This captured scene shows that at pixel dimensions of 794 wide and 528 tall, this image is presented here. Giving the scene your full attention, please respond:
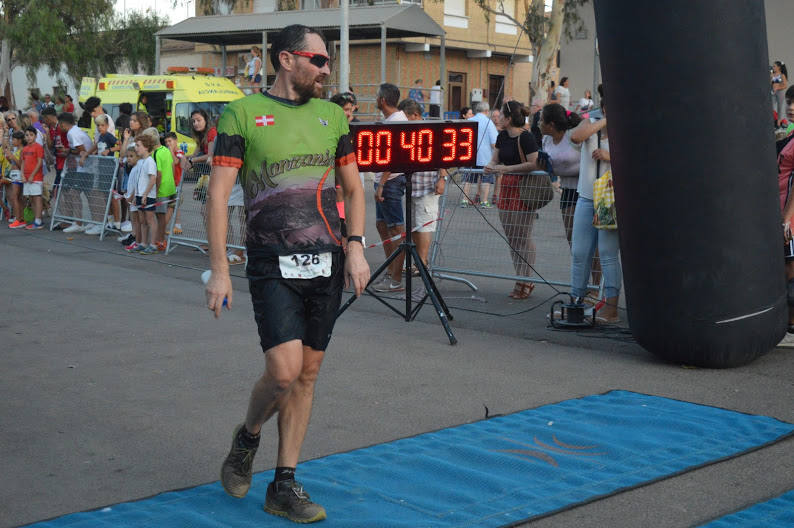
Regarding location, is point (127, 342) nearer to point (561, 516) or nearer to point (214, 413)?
point (214, 413)

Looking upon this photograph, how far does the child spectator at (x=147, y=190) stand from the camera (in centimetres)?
1418

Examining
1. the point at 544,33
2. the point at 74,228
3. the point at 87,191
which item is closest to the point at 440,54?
the point at 544,33

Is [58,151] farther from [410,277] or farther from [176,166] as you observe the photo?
[410,277]

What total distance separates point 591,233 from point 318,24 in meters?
24.4

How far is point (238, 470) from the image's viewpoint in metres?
4.72

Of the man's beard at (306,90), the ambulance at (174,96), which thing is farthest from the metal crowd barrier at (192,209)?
the ambulance at (174,96)

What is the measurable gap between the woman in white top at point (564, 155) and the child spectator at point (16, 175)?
10.9m

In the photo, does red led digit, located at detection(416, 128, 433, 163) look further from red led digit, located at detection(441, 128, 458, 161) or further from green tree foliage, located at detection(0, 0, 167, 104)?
green tree foliage, located at detection(0, 0, 167, 104)

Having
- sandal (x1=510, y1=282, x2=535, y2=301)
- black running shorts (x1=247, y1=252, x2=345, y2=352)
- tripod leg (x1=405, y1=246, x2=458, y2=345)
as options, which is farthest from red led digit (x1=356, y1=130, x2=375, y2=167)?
black running shorts (x1=247, y1=252, x2=345, y2=352)

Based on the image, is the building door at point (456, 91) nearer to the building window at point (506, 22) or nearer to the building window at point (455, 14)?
the building window at point (455, 14)

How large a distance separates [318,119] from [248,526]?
5.77 feet

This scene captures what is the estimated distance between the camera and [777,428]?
5918mm

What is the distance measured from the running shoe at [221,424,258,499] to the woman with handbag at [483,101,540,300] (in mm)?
5980

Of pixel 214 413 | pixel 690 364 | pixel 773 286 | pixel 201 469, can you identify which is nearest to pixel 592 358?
pixel 690 364
